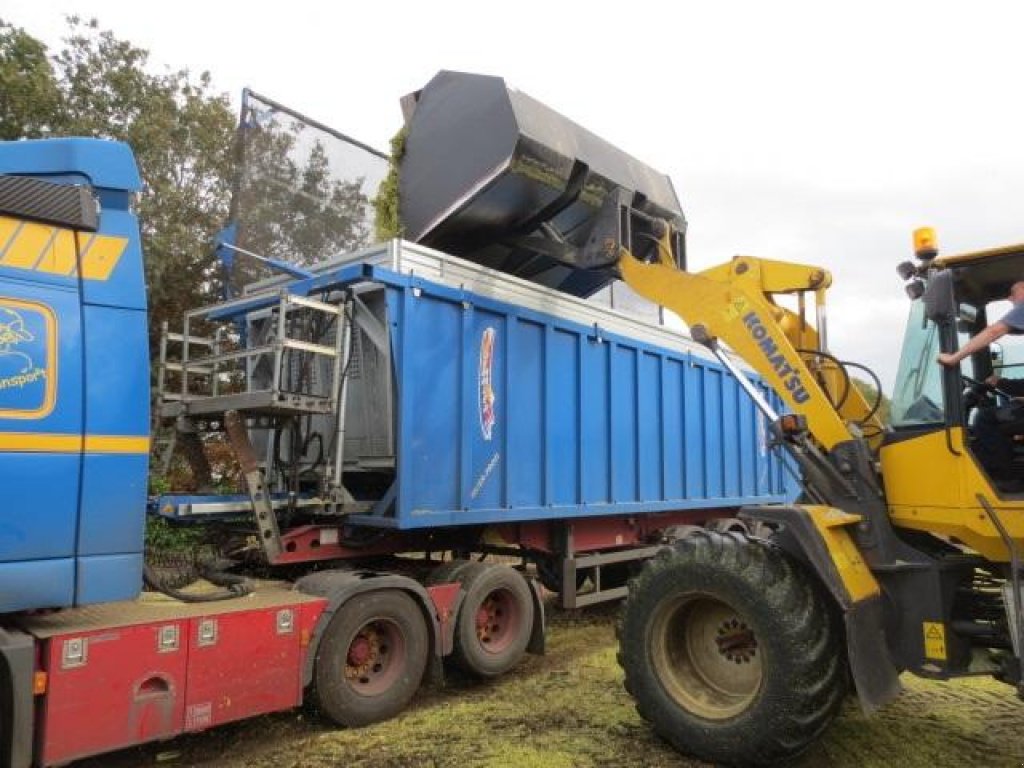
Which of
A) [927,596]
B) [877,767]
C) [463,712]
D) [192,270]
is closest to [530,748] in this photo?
[463,712]

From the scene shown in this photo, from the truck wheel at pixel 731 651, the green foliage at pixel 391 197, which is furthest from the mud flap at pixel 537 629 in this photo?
the green foliage at pixel 391 197

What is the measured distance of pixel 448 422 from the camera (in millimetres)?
5145

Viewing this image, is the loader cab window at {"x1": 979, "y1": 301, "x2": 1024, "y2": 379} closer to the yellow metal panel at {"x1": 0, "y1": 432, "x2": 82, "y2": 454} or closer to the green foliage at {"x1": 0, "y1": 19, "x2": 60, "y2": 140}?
the yellow metal panel at {"x1": 0, "y1": 432, "x2": 82, "y2": 454}

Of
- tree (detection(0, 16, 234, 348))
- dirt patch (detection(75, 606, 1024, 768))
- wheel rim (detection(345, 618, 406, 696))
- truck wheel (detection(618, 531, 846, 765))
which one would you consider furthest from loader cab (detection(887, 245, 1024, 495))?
tree (detection(0, 16, 234, 348))

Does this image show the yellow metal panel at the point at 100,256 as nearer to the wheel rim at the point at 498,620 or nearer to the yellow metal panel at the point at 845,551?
the wheel rim at the point at 498,620

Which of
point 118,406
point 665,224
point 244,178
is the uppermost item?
point 244,178

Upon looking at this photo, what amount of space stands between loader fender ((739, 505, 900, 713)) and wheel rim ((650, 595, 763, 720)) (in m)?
0.46

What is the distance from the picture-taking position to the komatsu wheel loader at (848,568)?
343 cm

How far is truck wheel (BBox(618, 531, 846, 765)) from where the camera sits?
11.3 feet

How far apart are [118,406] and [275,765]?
192 centimetres

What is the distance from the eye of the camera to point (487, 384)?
547cm

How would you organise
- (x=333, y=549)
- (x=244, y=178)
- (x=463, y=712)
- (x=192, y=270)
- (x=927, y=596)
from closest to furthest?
(x=927, y=596), (x=463, y=712), (x=333, y=549), (x=244, y=178), (x=192, y=270)

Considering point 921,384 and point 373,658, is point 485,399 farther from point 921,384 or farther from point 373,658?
point 921,384

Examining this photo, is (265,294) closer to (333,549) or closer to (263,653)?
(333,549)
